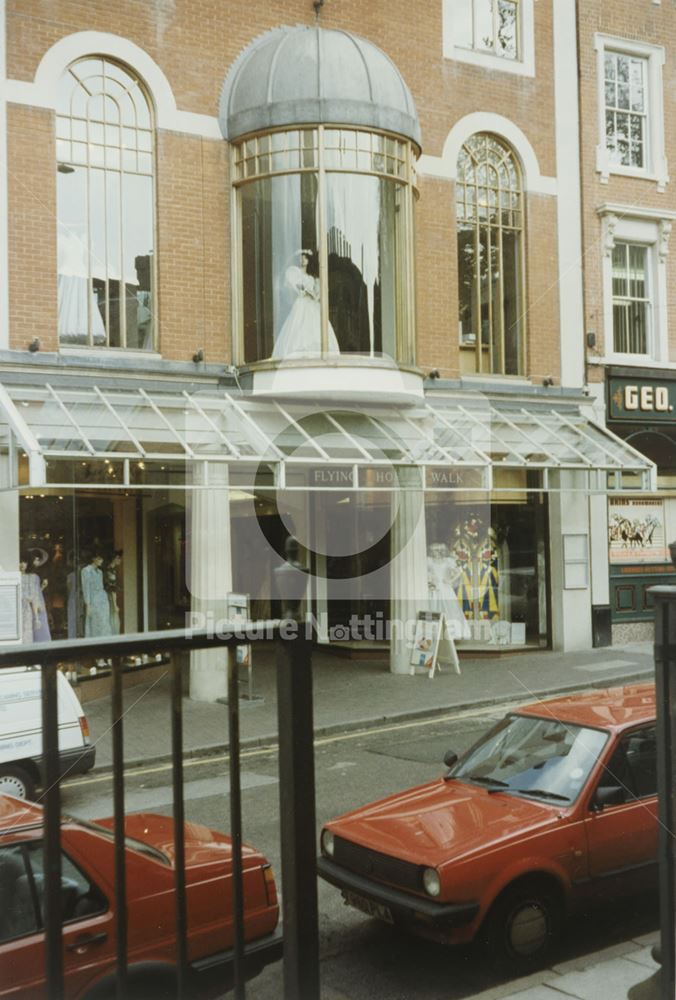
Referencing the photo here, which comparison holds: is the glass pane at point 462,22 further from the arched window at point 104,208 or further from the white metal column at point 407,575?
the white metal column at point 407,575

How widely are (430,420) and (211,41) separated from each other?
6934mm

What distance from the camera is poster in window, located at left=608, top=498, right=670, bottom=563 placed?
758 inches

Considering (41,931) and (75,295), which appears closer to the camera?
(41,931)

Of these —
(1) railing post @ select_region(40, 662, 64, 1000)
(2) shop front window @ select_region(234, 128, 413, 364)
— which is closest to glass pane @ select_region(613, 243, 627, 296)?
(2) shop front window @ select_region(234, 128, 413, 364)

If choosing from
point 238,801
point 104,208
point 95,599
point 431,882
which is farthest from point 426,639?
point 238,801

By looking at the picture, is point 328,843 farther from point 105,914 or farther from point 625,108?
point 625,108

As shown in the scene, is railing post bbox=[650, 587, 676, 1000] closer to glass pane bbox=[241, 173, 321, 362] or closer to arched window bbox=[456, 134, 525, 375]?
glass pane bbox=[241, 173, 321, 362]

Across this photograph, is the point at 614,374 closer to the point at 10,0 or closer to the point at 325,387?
the point at 325,387

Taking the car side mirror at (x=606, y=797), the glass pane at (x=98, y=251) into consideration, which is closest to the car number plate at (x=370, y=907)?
the car side mirror at (x=606, y=797)

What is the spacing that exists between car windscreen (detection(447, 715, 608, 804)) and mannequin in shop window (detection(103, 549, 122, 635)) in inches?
368

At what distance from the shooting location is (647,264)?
20141 mm

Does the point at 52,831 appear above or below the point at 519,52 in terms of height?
below

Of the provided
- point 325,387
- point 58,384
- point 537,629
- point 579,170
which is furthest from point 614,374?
point 58,384

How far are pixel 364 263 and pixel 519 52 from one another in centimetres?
628
